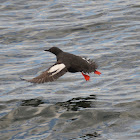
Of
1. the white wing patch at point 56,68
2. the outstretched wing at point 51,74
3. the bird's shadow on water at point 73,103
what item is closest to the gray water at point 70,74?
the bird's shadow on water at point 73,103

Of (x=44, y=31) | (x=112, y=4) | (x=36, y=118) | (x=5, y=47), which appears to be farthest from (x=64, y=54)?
(x=112, y=4)

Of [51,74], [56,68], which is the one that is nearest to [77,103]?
[51,74]

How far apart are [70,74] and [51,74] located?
8.30 feet

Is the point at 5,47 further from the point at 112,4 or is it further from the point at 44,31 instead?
the point at 112,4

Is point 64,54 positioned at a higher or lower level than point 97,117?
higher

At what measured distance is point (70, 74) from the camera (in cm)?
1183

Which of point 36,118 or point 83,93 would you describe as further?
point 83,93

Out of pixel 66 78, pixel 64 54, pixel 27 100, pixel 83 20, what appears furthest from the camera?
pixel 83 20

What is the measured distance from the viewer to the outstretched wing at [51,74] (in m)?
9.16

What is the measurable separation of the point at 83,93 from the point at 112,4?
420 inches

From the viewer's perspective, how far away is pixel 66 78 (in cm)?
1142

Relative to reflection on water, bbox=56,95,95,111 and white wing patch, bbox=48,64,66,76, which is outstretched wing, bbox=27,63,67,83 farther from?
reflection on water, bbox=56,95,95,111

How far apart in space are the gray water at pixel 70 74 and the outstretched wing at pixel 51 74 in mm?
533

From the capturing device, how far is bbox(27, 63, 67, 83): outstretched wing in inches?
361
